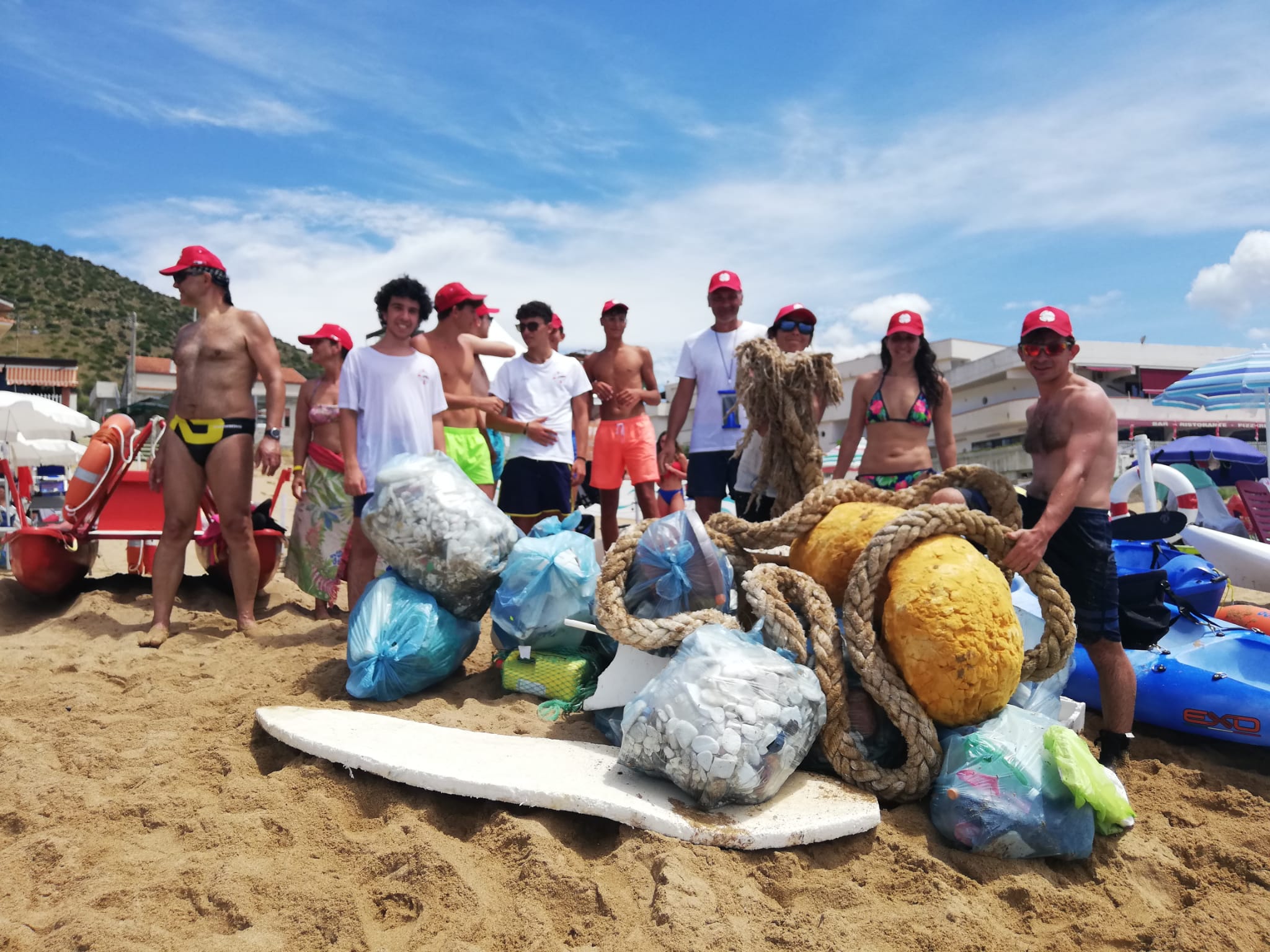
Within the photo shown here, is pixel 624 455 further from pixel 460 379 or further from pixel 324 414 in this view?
pixel 324 414

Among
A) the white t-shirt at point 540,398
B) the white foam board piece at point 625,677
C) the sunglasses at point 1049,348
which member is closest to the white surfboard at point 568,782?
the white foam board piece at point 625,677

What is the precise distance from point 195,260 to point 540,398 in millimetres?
1963

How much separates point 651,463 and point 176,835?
366 cm

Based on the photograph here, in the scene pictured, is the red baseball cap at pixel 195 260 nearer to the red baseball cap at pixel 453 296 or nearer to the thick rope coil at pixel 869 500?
the red baseball cap at pixel 453 296

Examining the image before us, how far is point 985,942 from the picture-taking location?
2076mm

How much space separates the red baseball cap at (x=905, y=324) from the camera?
4.26 m

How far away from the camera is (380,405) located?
4359 mm

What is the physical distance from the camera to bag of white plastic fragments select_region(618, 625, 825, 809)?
7.60 feet

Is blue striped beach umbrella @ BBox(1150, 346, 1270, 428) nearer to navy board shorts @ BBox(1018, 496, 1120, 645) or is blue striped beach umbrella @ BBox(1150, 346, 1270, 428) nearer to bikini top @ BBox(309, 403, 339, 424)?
navy board shorts @ BBox(1018, 496, 1120, 645)

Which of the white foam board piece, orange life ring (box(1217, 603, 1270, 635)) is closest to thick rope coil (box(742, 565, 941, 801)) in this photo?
the white foam board piece

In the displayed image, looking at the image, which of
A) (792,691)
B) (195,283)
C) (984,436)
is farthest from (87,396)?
(792,691)

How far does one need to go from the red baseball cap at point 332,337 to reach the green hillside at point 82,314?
162ft

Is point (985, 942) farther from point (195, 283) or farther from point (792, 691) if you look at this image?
point (195, 283)

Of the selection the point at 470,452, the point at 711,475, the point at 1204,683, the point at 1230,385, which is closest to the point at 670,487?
the point at 711,475
